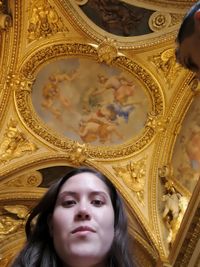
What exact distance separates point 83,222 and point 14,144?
A: 1019 centimetres

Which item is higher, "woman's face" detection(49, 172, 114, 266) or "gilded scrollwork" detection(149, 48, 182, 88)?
"gilded scrollwork" detection(149, 48, 182, 88)

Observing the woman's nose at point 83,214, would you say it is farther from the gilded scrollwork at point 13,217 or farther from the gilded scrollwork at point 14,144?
the gilded scrollwork at point 13,217

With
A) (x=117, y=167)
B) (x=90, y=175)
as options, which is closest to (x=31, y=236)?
(x=90, y=175)

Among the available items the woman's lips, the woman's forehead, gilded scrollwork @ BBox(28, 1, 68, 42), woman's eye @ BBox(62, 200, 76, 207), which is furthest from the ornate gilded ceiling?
the woman's lips

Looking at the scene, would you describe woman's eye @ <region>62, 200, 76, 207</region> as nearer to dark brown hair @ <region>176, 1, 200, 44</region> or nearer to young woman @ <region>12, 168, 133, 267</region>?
young woman @ <region>12, 168, 133, 267</region>

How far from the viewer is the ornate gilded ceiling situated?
1127cm

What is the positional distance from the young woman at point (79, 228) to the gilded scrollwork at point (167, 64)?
9.83 meters

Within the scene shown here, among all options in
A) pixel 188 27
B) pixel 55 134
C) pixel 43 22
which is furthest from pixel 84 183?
pixel 55 134

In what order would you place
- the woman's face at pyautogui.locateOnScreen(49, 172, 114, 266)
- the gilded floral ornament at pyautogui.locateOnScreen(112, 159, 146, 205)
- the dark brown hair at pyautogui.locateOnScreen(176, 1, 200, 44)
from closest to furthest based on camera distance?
1. the dark brown hair at pyautogui.locateOnScreen(176, 1, 200, 44)
2. the woman's face at pyautogui.locateOnScreen(49, 172, 114, 266)
3. the gilded floral ornament at pyautogui.locateOnScreen(112, 159, 146, 205)

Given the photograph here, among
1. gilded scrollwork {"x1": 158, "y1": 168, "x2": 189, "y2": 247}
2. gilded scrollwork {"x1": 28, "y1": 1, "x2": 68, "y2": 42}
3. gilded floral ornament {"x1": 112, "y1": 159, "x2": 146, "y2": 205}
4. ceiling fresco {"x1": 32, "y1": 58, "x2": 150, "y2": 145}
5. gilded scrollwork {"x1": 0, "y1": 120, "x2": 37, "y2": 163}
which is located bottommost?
gilded scrollwork {"x1": 158, "y1": 168, "x2": 189, "y2": 247}

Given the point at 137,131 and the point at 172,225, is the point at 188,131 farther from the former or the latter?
the point at 172,225

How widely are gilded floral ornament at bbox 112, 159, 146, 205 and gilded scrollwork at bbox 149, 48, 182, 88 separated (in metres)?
2.14

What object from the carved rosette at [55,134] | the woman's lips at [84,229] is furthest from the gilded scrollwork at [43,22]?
the woman's lips at [84,229]

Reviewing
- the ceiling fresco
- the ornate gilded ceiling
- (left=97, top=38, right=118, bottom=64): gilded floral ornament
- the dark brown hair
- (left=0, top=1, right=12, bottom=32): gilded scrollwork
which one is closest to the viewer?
the dark brown hair
